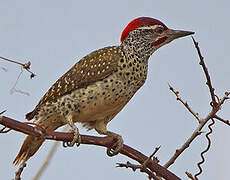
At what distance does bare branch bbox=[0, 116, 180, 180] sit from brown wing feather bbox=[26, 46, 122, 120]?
1.10m

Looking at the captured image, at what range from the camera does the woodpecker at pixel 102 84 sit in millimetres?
4199

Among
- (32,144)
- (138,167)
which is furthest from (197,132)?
(32,144)

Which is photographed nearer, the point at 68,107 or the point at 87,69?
the point at 68,107

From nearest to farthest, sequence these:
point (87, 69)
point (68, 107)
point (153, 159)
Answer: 1. point (153, 159)
2. point (68, 107)
3. point (87, 69)

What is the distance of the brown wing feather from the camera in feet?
14.1

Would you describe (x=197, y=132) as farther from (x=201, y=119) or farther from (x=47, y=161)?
(x=47, y=161)

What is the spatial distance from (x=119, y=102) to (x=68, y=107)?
522 millimetres

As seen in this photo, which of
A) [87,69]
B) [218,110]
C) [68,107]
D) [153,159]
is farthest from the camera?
[87,69]

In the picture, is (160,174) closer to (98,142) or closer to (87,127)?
(98,142)

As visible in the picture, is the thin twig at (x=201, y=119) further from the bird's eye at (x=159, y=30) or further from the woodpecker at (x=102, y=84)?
the bird's eye at (x=159, y=30)

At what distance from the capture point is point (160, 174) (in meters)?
2.66

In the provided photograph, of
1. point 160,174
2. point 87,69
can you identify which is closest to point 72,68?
point 87,69

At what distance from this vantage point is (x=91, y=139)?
9.45ft

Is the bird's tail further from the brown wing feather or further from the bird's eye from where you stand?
the bird's eye
